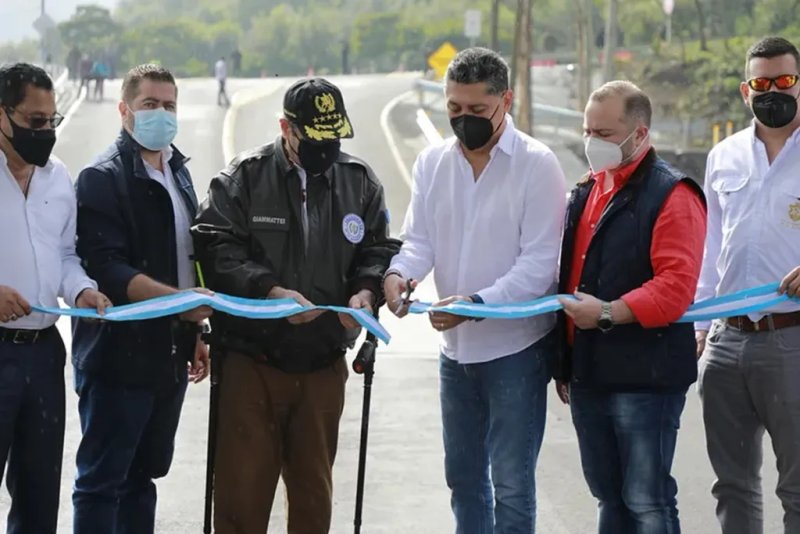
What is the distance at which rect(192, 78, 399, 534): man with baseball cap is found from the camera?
5723mm

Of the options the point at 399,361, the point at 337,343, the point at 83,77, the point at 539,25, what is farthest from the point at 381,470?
the point at 539,25

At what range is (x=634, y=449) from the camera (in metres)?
5.54

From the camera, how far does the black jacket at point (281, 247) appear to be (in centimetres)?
573

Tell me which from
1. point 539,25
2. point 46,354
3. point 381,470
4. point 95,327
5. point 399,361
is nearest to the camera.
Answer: point 46,354

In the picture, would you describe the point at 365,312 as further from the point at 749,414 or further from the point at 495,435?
the point at 749,414

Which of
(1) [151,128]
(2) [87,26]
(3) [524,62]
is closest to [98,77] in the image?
(3) [524,62]

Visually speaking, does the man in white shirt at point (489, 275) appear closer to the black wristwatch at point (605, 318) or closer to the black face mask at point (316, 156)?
the black wristwatch at point (605, 318)

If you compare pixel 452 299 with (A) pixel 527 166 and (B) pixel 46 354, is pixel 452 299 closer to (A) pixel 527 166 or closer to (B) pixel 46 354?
(A) pixel 527 166

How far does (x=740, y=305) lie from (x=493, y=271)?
1007 millimetres

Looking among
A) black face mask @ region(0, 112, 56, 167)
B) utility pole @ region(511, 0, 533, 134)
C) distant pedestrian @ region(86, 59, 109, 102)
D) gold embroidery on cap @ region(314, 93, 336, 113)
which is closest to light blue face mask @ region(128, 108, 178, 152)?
black face mask @ region(0, 112, 56, 167)

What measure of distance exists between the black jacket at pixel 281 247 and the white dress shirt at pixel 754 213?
148 cm

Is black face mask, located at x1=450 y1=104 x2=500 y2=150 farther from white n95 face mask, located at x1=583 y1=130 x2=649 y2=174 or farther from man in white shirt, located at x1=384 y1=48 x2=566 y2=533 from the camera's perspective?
white n95 face mask, located at x1=583 y1=130 x2=649 y2=174

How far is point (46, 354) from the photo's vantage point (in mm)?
5555

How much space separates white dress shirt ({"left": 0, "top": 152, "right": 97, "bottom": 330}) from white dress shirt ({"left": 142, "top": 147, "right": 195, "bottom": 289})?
0.40 meters
